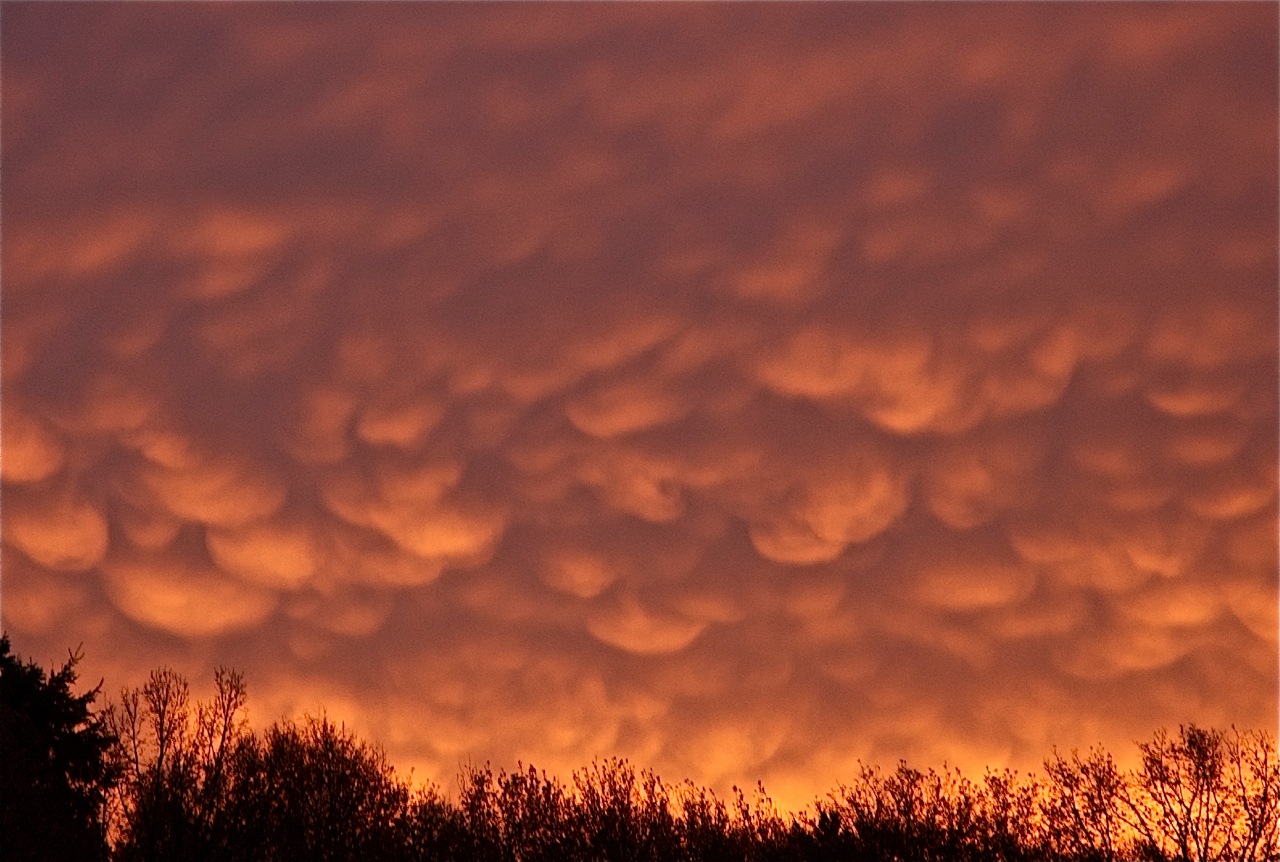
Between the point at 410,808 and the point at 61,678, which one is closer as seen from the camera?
the point at 61,678

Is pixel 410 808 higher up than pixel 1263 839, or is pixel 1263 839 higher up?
pixel 410 808

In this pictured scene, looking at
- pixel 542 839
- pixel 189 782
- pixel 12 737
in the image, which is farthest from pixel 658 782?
pixel 12 737

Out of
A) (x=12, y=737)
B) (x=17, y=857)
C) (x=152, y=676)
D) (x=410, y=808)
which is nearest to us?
(x=17, y=857)

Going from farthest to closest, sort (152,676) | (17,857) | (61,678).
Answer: (61,678) < (152,676) < (17,857)

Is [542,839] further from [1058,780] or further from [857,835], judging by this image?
[1058,780]

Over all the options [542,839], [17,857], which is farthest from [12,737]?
[542,839]

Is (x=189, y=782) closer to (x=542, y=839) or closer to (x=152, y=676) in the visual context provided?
(x=152, y=676)

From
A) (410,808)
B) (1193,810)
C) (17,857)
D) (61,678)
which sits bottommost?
(17,857)
